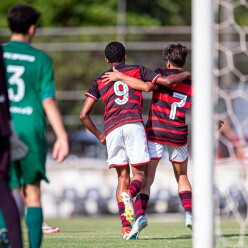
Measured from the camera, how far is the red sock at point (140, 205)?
9062 mm

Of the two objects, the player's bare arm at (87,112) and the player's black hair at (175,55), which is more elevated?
the player's black hair at (175,55)

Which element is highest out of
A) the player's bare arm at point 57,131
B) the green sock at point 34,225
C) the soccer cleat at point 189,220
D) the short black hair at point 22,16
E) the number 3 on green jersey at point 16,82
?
the short black hair at point 22,16

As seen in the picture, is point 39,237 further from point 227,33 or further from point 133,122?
point 227,33

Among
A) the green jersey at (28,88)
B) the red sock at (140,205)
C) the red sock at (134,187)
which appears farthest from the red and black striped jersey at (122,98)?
the green jersey at (28,88)

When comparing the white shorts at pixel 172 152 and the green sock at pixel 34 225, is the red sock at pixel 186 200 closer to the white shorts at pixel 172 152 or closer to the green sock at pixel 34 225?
the white shorts at pixel 172 152

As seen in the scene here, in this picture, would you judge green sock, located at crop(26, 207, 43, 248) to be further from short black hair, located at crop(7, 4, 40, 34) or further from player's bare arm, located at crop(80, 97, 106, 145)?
player's bare arm, located at crop(80, 97, 106, 145)

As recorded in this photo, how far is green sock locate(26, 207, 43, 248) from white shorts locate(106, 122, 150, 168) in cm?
278

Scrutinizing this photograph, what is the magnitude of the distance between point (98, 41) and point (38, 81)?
20.7 meters

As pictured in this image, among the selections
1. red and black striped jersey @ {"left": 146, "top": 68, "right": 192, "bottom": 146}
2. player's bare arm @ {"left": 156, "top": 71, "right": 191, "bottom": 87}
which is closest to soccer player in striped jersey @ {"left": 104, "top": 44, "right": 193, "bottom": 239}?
red and black striped jersey @ {"left": 146, "top": 68, "right": 192, "bottom": 146}

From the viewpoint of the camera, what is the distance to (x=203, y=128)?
5977mm

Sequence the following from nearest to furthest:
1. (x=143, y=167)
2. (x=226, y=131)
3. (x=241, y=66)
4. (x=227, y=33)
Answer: (x=143, y=167), (x=226, y=131), (x=227, y=33), (x=241, y=66)

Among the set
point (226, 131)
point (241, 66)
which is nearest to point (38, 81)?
point (226, 131)

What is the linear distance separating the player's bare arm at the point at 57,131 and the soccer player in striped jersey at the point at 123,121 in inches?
110

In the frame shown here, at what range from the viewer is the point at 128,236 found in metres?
8.84
